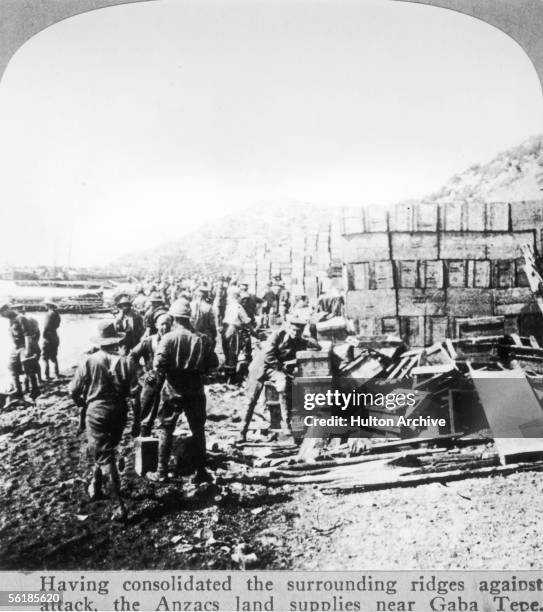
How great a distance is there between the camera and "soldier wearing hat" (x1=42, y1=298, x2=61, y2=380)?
3.39 metres

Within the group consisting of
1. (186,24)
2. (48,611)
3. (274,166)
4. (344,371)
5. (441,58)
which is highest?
(186,24)

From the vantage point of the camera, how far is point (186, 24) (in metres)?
3.41

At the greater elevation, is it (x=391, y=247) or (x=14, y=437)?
(x=391, y=247)

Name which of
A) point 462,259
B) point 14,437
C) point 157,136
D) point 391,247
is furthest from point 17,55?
point 462,259

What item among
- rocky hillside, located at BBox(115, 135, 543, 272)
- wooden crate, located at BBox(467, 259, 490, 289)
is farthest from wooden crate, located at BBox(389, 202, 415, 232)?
wooden crate, located at BBox(467, 259, 490, 289)

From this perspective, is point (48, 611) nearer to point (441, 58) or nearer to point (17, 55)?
point (17, 55)

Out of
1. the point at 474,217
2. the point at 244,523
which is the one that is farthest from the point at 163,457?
the point at 474,217

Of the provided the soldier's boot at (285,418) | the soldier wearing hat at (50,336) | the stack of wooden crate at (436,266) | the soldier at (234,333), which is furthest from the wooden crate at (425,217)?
the soldier wearing hat at (50,336)

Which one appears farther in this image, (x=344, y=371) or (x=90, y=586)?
(x=344, y=371)

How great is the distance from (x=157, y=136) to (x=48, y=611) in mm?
3094

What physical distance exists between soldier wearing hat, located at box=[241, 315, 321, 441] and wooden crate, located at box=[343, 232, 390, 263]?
563mm

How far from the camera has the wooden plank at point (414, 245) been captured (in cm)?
345

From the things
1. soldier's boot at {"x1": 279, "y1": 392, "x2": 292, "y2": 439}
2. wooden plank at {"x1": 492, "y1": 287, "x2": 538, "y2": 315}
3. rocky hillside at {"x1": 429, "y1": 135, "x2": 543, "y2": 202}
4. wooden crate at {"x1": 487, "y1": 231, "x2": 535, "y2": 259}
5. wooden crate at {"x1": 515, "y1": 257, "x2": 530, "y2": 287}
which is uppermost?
rocky hillside at {"x1": 429, "y1": 135, "x2": 543, "y2": 202}

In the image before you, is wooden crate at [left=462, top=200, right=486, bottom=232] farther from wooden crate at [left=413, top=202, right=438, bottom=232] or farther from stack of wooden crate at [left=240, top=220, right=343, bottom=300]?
stack of wooden crate at [left=240, top=220, right=343, bottom=300]
